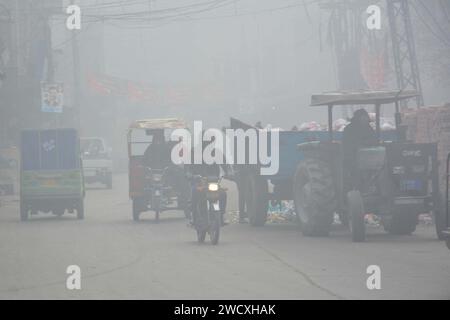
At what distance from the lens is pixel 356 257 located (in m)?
15.0

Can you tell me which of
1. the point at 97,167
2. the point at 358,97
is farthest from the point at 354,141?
the point at 97,167

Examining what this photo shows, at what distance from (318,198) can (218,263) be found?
4429 mm

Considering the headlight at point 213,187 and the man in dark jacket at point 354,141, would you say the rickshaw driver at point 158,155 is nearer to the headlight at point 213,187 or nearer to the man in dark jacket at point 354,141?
the headlight at point 213,187

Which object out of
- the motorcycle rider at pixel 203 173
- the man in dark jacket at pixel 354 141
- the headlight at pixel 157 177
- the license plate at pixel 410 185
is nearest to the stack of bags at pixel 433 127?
the man in dark jacket at pixel 354 141

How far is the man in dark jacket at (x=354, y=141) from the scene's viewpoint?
18.2 metres

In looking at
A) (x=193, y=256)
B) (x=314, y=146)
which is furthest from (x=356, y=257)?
(x=314, y=146)

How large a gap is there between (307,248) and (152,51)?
80.1m

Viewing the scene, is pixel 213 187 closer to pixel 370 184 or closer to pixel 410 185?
pixel 370 184

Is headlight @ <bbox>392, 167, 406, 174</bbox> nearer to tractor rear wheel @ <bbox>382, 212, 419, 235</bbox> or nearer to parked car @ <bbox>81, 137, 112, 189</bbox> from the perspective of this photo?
Answer: tractor rear wheel @ <bbox>382, 212, 419, 235</bbox>

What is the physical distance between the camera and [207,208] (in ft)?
58.6

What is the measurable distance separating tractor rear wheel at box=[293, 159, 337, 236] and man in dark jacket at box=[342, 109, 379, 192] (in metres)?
0.54

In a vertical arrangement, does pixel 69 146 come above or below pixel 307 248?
above

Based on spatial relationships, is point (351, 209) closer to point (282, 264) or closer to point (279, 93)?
point (282, 264)
